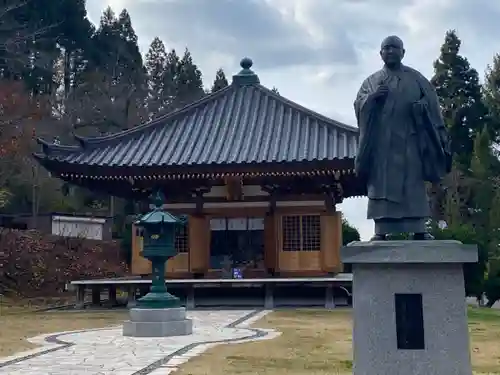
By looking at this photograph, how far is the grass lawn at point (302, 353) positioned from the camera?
808 cm

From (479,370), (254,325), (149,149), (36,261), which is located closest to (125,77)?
(36,261)

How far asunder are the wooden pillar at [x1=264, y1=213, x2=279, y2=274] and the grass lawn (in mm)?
5067

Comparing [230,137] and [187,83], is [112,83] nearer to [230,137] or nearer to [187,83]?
[187,83]

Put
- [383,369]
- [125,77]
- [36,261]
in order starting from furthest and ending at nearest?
1. [125,77]
2. [36,261]
3. [383,369]

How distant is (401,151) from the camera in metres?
6.60

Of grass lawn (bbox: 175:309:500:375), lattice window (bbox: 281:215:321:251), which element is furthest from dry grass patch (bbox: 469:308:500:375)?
lattice window (bbox: 281:215:321:251)

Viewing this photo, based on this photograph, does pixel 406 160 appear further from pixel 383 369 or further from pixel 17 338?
pixel 17 338

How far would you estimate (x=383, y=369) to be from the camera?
6059 mm

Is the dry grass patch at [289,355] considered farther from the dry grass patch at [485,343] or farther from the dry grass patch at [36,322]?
the dry grass patch at [36,322]

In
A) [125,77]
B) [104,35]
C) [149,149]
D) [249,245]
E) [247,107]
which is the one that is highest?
[104,35]

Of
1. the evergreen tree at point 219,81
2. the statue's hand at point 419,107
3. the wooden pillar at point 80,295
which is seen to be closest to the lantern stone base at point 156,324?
the statue's hand at point 419,107

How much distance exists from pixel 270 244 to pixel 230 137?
361 centimetres

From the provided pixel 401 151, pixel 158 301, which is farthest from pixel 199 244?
pixel 401 151

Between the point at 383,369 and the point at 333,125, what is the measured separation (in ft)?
48.1
